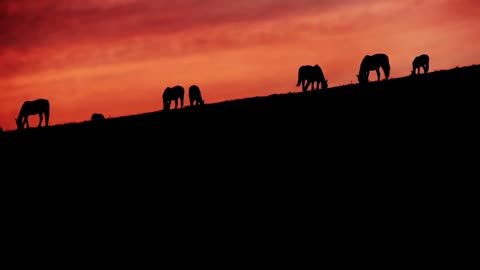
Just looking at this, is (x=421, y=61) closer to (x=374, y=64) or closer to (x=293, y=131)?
(x=374, y=64)

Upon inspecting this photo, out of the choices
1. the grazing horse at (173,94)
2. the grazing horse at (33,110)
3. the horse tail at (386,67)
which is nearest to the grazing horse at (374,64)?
the horse tail at (386,67)

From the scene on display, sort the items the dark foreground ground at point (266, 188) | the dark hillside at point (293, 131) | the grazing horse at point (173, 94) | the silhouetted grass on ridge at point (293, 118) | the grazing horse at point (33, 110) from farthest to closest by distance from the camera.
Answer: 1. the grazing horse at point (173, 94)
2. the grazing horse at point (33, 110)
3. the silhouetted grass on ridge at point (293, 118)
4. the dark hillside at point (293, 131)
5. the dark foreground ground at point (266, 188)

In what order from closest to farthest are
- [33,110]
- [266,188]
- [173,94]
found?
1. [266,188]
2. [33,110]
3. [173,94]

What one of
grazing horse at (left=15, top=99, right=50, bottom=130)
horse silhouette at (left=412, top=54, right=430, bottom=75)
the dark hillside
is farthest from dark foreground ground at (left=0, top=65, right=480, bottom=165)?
horse silhouette at (left=412, top=54, right=430, bottom=75)

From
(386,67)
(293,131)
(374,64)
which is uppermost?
(374,64)

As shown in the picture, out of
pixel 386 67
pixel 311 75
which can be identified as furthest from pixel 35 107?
pixel 386 67

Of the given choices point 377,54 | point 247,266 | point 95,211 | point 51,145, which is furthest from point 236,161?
point 377,54

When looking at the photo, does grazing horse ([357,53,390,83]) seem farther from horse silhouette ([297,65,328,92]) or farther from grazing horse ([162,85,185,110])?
grazing horse ([162,85,185,110])

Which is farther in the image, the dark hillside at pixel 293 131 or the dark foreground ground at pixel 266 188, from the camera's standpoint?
the dark hillside at pixel 293 131

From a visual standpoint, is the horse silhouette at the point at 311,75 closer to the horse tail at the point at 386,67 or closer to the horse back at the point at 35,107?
the horse tail at the point at 386,67

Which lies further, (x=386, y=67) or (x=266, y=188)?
(x=386, y=67)

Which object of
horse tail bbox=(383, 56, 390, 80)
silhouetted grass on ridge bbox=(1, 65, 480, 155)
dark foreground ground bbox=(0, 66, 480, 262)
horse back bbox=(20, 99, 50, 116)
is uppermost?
horse tail bbox=(383, 56, 390, 80)

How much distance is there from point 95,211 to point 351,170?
18.1 feet

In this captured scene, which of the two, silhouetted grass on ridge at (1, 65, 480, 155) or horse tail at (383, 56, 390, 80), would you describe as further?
horse tail at (383, 56, 390, 80)
